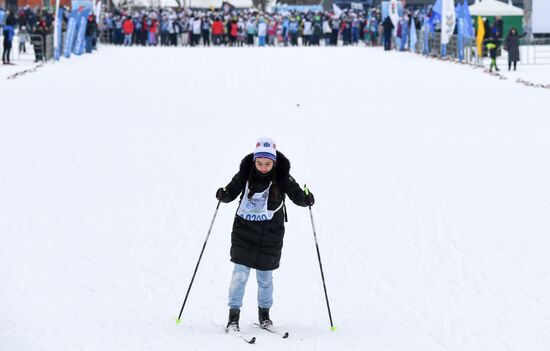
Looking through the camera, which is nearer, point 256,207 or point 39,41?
point 256,207

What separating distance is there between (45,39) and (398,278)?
24819mm

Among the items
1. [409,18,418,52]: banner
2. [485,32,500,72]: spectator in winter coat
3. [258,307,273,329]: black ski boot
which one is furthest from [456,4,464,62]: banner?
[258,307,273,329]: black ski boot

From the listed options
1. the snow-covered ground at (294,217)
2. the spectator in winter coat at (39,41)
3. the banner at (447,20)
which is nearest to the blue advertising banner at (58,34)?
the spectator in winter coat at (39,41)

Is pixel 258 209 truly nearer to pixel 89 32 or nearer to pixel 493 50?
pixel 493 50

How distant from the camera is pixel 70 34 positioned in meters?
34.5

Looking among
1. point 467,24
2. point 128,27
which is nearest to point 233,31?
point 128,27

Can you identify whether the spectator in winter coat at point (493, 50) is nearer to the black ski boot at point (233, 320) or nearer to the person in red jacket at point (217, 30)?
the person in red jacket at point (217, 30)

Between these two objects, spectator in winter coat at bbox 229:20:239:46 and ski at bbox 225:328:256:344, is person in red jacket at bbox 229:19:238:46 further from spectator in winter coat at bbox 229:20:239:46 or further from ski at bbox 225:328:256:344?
ski at bbox 225:328:256:344

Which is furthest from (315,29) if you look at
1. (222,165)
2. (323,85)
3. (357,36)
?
(222,165)

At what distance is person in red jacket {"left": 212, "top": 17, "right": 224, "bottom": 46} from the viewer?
44.4 meters

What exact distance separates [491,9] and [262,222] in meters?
39.7

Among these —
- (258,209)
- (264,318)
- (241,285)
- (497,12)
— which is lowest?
(264,318)

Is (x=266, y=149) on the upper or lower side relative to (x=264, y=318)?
upper

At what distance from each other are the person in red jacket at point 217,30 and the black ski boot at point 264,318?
37933 mm
